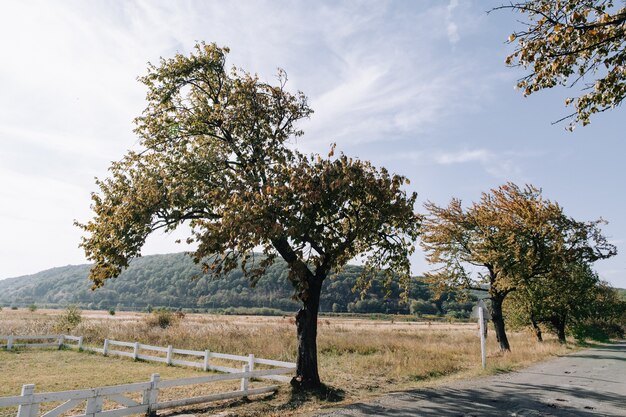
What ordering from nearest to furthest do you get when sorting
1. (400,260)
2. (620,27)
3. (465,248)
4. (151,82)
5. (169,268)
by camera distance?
(620,27) < (151,82) < (400,260) < (465,248) < (169,268)

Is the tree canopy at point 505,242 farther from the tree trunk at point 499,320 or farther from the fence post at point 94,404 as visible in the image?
the fence post at point 94,404

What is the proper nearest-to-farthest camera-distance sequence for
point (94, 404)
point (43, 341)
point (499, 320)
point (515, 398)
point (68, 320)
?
1. point (94, 404)
2. point (515, 398)
3. point (499, 320)
4. point (43, 341)
5. point (68, 320)

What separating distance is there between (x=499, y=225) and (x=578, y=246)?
18.4 ft

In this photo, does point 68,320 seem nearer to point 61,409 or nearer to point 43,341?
point 43,341

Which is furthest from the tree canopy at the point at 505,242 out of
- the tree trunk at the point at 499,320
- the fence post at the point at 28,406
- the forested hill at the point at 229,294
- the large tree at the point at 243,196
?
the forested hill at the point at 229,294

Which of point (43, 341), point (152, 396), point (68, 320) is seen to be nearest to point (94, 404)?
point (152, 396)

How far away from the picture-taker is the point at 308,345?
48.2 feet

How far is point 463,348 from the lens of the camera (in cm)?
2814

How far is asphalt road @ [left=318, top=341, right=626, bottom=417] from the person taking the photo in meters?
10.7

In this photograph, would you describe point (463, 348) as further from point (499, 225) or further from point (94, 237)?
point (94, 237)

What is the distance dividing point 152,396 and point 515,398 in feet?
35.8

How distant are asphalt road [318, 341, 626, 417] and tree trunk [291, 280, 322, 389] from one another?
2783mm

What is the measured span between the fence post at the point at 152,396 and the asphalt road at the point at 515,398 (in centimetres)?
471

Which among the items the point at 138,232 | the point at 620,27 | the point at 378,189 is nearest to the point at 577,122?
the point at 620,27
